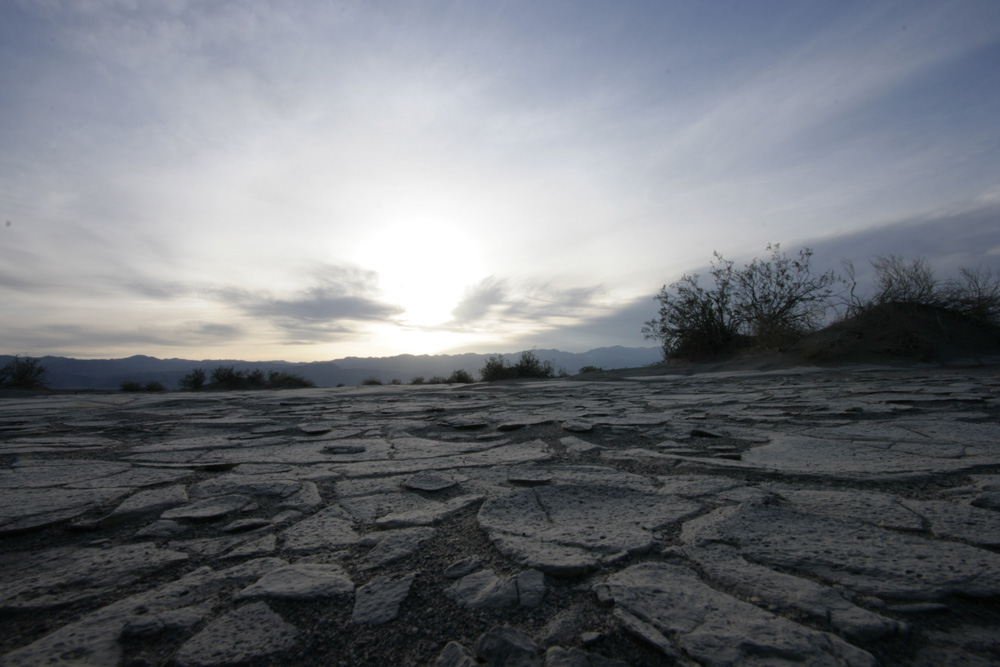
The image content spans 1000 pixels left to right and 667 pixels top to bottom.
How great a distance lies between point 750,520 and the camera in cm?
137

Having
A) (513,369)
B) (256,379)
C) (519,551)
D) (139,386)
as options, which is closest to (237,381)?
(256,379)

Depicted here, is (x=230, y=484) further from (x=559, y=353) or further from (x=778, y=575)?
(x=559, y=353)

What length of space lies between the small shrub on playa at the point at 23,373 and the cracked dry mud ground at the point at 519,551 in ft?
34.1

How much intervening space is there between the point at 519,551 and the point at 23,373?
13.8m

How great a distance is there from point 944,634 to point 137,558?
1.86 meters

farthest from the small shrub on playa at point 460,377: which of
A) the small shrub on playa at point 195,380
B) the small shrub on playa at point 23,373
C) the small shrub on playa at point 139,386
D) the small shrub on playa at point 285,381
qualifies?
the small shrub on playa at point 23,373

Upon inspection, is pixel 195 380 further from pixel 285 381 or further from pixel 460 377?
pixel 460 377

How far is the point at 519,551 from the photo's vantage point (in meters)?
1.22

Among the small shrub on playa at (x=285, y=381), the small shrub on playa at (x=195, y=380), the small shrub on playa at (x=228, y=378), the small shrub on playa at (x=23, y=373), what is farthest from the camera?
the small shrub on playa at (x=285, y=381)

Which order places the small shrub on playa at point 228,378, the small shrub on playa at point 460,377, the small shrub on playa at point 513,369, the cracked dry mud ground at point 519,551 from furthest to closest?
the small shrub on playa at point 460,377 → the small shrub on playa at point 513,369 → the small shrub on playa at point 228,378 → the cracked dry mud ground at point 519,551

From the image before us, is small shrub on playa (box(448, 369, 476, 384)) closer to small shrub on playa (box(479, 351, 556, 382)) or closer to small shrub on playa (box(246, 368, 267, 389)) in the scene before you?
small shrub on playa (box(479, 351, 556, 382))

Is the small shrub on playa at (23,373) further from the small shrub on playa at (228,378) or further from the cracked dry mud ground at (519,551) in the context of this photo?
the cracked dry mud ground at (519,551)

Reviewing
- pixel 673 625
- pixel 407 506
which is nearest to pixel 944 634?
pixel 673 625

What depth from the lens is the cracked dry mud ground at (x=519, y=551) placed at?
0.86 meters
